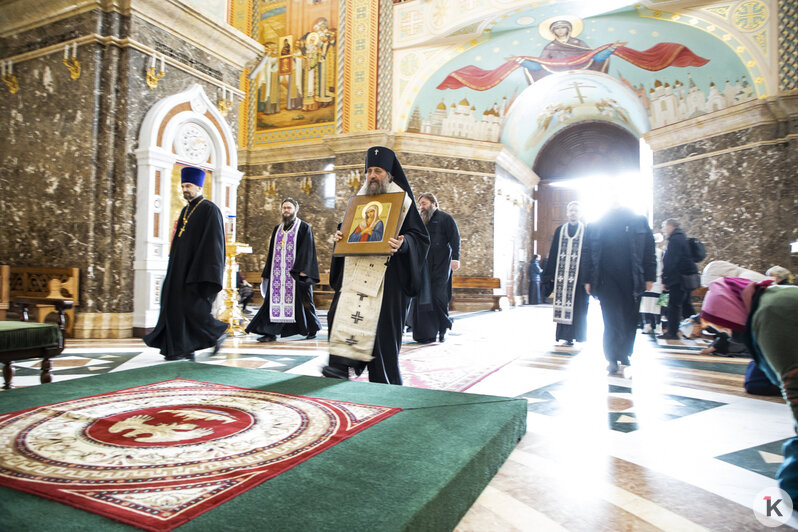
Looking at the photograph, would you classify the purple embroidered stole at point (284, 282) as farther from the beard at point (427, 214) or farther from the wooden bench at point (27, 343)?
the wooden bench at point (27, 343)

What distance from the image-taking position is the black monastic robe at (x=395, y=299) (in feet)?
11.0

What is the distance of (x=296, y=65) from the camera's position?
13.4m

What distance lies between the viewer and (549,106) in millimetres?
14812

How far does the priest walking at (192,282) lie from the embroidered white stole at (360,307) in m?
1.92

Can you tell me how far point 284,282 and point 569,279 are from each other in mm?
3698

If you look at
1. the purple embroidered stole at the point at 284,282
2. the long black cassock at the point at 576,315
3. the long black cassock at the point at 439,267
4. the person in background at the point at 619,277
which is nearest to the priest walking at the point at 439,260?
the long black cassock at the point at 439,267

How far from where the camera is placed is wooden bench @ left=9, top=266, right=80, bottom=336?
6.01 metres

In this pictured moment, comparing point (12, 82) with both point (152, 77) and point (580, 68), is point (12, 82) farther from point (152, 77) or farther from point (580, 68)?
point (580, 68)

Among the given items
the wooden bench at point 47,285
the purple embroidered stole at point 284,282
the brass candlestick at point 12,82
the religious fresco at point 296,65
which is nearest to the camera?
the wooden bench at point 47,285

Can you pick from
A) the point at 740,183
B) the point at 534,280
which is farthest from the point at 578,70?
the point at 534,280

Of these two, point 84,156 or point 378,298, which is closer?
point 378,298

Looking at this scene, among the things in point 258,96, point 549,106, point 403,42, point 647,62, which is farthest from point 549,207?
point 258,96

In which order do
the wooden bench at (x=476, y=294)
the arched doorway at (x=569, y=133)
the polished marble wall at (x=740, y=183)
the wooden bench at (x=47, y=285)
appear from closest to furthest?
the wooden bench at (x=47, y=285) < the polished marble wall at (x=740, y=183) < the wooden bench at (x=476, y=294) < the arched doorway at (x=569, y=133)

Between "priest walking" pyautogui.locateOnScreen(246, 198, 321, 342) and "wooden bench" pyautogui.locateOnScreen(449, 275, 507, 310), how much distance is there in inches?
256
